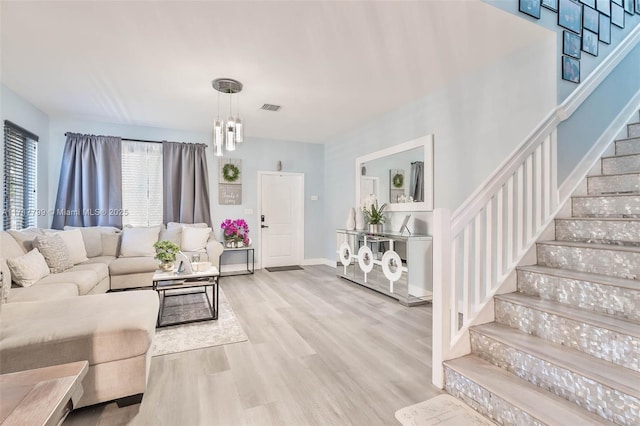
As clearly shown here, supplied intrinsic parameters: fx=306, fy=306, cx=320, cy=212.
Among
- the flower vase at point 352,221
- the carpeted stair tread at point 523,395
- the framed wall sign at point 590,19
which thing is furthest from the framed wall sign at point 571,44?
the flower vase at point 352,221

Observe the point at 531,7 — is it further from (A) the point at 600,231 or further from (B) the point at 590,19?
(A) the point at 600,231

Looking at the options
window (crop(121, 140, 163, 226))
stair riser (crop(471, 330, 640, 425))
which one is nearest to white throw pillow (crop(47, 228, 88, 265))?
window (crop(121, 140, 163, 226))

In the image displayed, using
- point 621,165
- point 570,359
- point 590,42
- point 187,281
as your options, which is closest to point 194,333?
point 187,281

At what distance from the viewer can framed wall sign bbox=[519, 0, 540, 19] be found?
2305mm

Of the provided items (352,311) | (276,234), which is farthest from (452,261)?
(276,234)

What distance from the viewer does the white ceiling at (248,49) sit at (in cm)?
220

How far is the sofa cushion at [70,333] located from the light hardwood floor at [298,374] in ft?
1.19

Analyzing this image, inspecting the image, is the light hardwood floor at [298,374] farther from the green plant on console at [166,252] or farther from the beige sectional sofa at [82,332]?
the green plant on console at [166,252]

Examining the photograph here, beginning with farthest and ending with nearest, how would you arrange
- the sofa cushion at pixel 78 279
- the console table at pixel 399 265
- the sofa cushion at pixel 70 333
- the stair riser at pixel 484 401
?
the console table at pixel 399 265 < the sofa cushion at pixel 78 279 < the sofa cushion at pixel 70 333 < the stair riser at pixel 484 401

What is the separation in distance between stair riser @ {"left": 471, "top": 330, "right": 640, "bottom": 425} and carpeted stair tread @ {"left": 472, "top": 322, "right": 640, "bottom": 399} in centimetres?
2

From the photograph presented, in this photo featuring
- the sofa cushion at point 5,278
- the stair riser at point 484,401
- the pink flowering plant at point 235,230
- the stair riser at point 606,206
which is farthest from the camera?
the pink flowering plant at point 235,230

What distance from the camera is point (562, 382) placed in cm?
148

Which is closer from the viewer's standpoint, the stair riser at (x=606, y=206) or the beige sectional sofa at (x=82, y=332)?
the beige sectional sofa at (x=82, y=332)

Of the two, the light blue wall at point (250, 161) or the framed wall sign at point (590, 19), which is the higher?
the framed wall sign at point (590, 19)
